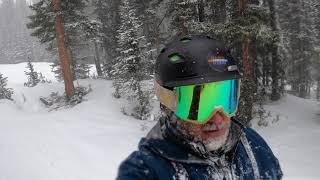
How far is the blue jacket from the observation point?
164cm

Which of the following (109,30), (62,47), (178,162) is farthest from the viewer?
(109,30)

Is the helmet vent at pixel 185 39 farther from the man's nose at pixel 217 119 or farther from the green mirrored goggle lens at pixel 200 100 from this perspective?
the man's nose at pixel 217 119

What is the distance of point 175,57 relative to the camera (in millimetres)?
1756

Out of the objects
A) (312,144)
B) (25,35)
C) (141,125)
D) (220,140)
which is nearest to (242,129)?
(220,140)

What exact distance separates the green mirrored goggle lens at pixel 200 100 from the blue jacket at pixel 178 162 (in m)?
0.10

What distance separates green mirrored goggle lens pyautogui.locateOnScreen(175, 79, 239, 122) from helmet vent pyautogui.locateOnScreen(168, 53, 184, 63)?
117 mm

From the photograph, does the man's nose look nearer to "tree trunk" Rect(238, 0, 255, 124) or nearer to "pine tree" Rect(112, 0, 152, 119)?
"tree trunk" Rect(238, 0, 255, 124)

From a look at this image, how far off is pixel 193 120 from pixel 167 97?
16 centimetres

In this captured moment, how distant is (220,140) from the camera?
5.64ft

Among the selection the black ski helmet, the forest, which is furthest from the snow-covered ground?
the black ski helmet

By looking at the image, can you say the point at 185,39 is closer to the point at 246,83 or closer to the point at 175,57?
the point at 175,57

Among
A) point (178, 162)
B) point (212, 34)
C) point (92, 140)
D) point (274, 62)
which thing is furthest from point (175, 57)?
point (274, 62)

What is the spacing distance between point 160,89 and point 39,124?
53.5ft

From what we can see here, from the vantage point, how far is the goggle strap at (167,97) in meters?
1.74
